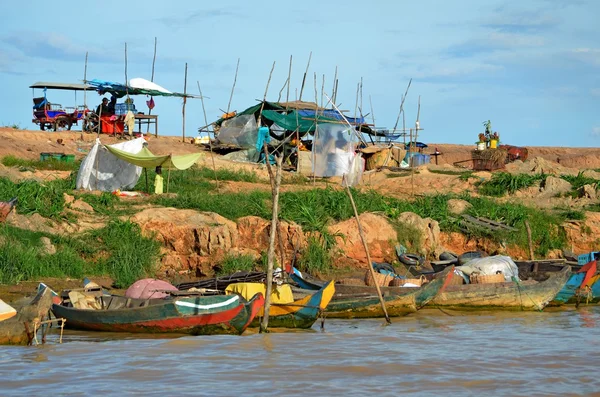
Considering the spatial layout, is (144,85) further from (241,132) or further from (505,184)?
(505,184)

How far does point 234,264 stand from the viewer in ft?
51.3

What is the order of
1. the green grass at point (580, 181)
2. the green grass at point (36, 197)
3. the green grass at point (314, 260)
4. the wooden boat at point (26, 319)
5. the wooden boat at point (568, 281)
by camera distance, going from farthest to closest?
the green grass at point (580, 181)
the green grass at point (314, 260)
the green grass at point (36, 197)
the wooden boat at point (568, 281)
the wooden boat at point (26, 319)

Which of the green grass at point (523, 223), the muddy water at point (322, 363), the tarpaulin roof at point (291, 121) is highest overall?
the tarpaulin roof at point (291, 121)

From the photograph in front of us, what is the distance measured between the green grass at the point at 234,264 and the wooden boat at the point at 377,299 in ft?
9.02

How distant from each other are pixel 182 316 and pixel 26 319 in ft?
6.05

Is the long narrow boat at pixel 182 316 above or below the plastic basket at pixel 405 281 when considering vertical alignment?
below

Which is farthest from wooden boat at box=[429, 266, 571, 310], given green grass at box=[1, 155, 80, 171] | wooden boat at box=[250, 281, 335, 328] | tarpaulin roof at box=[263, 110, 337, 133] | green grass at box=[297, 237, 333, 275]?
tarpaulin roof at box=[263, 110, 337, 133]

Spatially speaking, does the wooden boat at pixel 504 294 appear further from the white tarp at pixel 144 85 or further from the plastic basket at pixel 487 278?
the white tarp at pixel 144 85

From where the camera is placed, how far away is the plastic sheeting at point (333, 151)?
24.6 metres

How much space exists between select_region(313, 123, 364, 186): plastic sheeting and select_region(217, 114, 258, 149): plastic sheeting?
234cm

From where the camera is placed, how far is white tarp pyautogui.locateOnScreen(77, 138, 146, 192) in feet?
62.3

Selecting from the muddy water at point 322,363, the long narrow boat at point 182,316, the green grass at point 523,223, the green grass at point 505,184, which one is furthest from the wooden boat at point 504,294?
the green grass at point 505,184

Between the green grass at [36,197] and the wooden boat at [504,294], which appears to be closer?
the wooden boat at [504,294]

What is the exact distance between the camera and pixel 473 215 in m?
19.8
